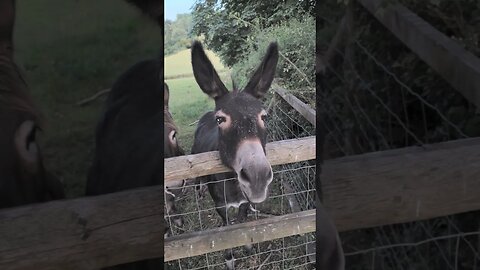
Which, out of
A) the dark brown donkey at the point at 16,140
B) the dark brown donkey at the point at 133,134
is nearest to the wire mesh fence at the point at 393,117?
the dark brown donkey at the point at 133,134

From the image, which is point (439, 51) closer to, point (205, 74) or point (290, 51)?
point (290, 51)

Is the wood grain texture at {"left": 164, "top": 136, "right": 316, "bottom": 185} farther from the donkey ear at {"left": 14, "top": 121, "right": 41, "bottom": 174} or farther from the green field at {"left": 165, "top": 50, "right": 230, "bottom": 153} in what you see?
the donkey ear at {"left": 14, "top": 121, "right": 41, "bottom": 174}

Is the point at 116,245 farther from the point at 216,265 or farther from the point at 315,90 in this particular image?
the point at 315,90

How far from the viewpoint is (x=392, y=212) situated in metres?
1.21

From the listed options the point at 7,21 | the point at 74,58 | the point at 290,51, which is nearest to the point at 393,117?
the point at 290,51

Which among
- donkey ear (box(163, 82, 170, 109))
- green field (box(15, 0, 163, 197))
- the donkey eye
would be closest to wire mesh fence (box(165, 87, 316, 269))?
the donkey eye

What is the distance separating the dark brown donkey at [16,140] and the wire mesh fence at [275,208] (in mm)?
359

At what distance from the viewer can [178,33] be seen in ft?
3.96

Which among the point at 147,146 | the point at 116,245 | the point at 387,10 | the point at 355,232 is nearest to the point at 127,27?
the point at 147,146

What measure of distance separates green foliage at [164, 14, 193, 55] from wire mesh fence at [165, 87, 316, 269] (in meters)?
0.26

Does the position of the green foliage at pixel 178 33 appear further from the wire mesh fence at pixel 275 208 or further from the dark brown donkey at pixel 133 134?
the wire mesh fence at pixel 275 208

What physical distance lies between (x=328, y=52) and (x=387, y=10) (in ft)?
0.51

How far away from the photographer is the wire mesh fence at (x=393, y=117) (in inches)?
47.2

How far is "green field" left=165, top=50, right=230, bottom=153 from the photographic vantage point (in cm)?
121
